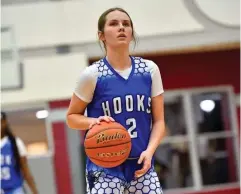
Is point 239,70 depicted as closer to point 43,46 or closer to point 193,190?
point 193,190

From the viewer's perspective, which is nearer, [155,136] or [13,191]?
[155,136]

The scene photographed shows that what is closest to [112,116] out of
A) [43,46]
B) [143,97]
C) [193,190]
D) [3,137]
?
[143,97]

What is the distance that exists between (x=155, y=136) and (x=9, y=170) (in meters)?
3.84

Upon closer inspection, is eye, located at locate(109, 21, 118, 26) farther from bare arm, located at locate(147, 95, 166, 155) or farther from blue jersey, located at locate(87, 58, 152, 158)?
bare arm, located at locate(147, 95, 166, 155)

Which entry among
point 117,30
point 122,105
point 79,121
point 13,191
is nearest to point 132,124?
point 122,105

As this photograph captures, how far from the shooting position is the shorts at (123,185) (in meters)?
3.03

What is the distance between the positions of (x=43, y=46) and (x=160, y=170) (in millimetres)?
3037

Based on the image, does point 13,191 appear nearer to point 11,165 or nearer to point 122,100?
point 11,165

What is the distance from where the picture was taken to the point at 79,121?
313 centimetres

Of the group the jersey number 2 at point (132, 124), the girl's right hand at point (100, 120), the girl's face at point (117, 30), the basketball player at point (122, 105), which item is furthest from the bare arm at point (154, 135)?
the girl's face at point (117, 30)

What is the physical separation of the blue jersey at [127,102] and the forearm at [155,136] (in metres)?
0.03

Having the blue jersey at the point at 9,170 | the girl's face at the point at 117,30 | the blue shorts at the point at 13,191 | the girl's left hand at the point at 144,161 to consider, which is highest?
the girl's face at the point at 117,30

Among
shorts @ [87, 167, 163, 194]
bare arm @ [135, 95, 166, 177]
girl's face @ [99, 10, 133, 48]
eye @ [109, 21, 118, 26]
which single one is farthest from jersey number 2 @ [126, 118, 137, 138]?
eye @ [109, 21, 118, 26]

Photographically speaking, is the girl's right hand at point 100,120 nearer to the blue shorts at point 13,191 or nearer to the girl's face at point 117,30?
the girl's face at point 117,30
